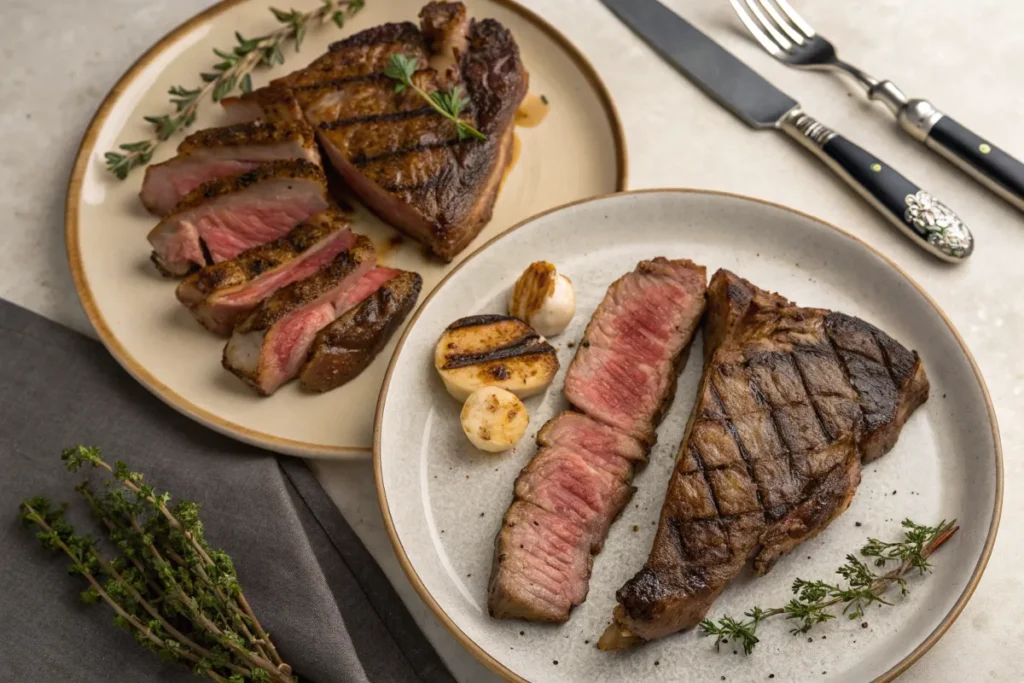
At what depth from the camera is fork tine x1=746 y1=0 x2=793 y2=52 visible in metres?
4.08

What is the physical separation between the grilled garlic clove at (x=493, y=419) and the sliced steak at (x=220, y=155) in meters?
1.27

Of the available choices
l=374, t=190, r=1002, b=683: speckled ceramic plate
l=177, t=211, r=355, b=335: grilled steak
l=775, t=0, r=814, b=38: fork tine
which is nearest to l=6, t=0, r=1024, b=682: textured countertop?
l=775, t=0, r=814, b=38: fork tine

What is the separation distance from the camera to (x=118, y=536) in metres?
2.95

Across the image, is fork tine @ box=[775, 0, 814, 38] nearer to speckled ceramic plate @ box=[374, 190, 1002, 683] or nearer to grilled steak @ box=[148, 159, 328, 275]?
speckled ceramic plate @ box=[374, 190, 1002, 683]

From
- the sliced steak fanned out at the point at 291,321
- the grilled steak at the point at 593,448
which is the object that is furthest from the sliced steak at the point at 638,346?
the sliced steak fanned out at the point at 291,321

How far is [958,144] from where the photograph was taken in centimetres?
368

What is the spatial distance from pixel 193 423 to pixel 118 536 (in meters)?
0.50

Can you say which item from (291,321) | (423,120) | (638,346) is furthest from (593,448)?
(423,120)

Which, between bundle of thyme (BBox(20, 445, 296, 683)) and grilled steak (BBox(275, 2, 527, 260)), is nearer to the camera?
bundle of thyme (BBox(20, 445, 296, 683))

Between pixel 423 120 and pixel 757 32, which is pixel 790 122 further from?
pixel 423 120

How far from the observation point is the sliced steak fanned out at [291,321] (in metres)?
3.17

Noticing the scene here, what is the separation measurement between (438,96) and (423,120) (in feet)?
0.36

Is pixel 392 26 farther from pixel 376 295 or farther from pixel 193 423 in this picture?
pixel 193 423

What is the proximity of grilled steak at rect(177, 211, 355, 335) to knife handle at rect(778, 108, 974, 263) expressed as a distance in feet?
6.39
